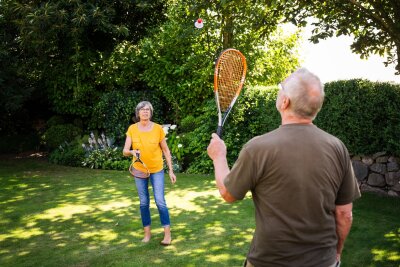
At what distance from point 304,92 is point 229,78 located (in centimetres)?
209

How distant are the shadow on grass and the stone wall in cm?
273

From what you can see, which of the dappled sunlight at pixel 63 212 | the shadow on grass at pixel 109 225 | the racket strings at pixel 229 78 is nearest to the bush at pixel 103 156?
the shadow on grass at pixel 109 225

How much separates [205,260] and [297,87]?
379 cm

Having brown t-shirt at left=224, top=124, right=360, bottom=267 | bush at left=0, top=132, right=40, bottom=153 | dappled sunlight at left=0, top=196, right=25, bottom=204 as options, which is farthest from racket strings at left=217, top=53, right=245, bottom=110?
bush at left=0, top=132, right=40, bottom=153

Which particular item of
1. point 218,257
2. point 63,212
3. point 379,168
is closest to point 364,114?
point 379,168

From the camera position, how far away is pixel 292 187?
2.43 metres

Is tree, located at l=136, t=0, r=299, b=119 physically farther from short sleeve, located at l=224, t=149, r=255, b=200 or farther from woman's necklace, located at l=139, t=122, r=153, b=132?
short sleeve, located at l=224, t=149, r=255, b=200

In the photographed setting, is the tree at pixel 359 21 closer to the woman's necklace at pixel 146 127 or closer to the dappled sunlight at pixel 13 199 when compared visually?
the woman's necklace at pixel 146 127

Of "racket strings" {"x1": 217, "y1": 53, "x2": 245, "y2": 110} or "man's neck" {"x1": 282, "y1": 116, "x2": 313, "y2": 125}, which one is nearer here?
"man's neck" {"x1": 282, "y1": 116, "x2": 313, "y2": 125}

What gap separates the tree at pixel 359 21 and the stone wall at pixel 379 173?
186 centimetres

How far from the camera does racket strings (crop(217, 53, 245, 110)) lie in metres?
4.36

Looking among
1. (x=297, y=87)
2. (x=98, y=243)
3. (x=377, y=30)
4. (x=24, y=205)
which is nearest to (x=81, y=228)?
(x=98, y=243)

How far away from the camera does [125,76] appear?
15656 mm

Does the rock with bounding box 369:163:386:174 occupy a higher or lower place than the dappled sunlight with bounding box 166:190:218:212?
higher
